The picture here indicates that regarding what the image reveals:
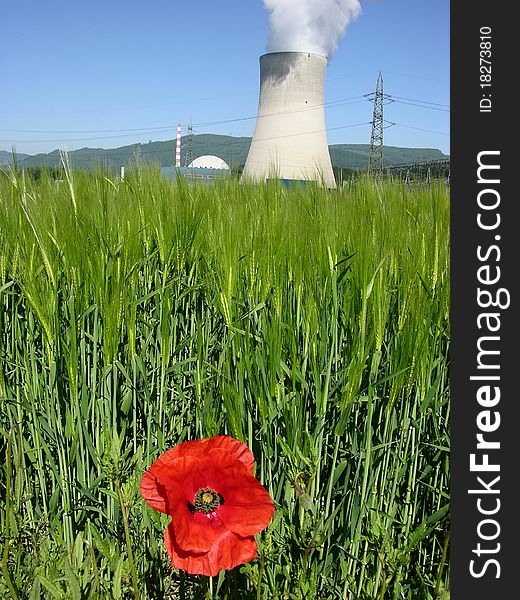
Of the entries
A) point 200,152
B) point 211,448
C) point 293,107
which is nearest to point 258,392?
point 211,448

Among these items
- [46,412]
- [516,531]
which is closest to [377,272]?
[516,531]

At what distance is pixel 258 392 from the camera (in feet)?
2.77

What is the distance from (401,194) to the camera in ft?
4.92

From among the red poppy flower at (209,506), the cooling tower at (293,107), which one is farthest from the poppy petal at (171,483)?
the cooling tower at (293,107)

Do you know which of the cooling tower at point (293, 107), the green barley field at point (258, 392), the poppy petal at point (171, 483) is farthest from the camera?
the cooling tower at point (293, 107)

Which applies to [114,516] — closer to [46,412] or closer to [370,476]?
[46,412]

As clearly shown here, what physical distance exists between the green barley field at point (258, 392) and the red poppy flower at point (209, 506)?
6.1 inches

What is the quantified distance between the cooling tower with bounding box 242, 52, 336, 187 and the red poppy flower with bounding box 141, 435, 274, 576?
1219cm

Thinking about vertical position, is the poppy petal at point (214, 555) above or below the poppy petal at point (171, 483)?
below

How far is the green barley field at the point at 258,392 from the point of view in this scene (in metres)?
0.87

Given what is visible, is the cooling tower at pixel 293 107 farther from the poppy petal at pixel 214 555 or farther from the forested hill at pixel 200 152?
the poppy petal at pixel 214 555

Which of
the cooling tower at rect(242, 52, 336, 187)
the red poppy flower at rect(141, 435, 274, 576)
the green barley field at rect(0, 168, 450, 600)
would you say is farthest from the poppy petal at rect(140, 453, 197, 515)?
the cooling tower at rect(242, 52, 336, 187)

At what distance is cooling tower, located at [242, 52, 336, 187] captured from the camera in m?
12.7

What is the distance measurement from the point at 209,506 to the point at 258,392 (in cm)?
23
